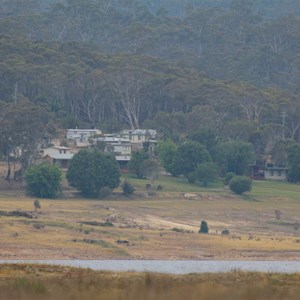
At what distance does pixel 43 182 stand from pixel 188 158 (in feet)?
56.8

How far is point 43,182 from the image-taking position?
258 feet

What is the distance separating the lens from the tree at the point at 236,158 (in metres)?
96.4

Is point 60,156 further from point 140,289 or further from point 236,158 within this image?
point 140,289

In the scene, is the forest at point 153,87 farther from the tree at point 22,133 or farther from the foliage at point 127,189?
the foliage at point 127,189

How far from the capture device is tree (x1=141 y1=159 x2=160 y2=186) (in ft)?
294

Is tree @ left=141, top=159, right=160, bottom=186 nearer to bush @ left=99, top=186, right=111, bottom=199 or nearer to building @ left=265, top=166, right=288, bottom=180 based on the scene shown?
bush @ left=99, top=186, right=111, bottom=199

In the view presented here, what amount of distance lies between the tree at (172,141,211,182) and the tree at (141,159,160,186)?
9.44 feet

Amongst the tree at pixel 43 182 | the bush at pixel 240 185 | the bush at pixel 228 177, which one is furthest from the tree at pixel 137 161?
the tree at pixel 43 182

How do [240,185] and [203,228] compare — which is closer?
[203,228]

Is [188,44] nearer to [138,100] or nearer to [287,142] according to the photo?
[138,100]

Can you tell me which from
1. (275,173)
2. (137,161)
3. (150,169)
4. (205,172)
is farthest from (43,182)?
(275,173)

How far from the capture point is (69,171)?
8306 centimetres

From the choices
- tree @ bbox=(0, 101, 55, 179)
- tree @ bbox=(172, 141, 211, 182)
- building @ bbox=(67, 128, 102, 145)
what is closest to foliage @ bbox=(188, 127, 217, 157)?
tree @ bbox=(172, 141, 211, 182)

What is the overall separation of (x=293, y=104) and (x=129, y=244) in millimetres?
62124
